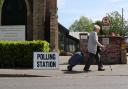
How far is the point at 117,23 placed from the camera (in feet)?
303

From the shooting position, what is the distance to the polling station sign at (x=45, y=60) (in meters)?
20.5

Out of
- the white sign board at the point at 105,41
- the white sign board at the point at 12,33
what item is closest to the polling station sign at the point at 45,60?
the white sign board at the point at 105,41

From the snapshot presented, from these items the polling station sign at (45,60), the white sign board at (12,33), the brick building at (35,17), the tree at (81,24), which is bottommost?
the polling station sign at (45,60)

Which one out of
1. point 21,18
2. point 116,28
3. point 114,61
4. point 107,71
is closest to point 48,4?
point 21,18

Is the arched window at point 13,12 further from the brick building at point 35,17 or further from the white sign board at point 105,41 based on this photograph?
the white sign board at point 105,41

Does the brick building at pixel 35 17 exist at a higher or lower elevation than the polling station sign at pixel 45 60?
higher

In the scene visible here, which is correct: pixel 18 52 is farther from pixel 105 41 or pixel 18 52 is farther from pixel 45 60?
pixel 105 41

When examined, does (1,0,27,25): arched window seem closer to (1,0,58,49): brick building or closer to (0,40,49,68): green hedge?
(1,0,58,49): brick building

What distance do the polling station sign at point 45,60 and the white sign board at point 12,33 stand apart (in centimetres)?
553

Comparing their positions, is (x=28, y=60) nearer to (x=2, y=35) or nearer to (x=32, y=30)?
(x=2, y=35)

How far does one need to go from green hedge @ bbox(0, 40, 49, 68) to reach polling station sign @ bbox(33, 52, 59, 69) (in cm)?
124

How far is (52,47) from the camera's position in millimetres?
29547

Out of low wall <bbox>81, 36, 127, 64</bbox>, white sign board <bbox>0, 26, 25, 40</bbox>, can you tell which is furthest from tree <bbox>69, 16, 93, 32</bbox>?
low wall <bbox>81, 36, 127, 64</bbox>

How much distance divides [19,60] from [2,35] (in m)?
4.51
